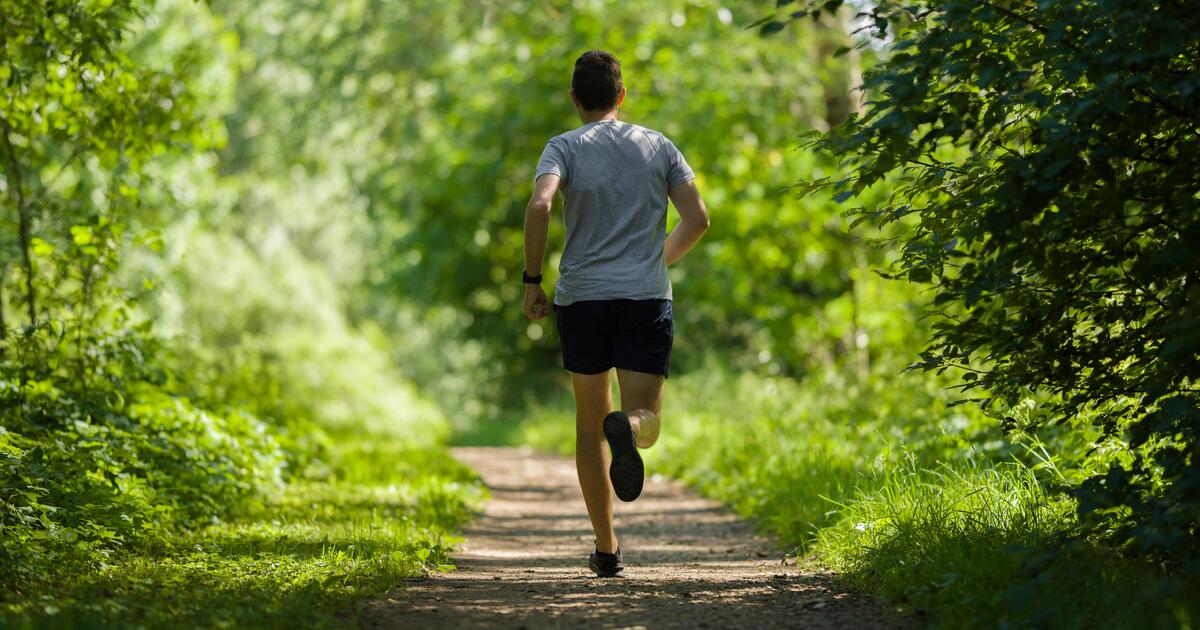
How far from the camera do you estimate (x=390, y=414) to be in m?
21.7

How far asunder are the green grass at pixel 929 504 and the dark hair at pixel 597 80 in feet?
6.14

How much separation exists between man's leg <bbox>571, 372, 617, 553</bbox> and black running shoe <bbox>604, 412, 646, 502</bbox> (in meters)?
0.27

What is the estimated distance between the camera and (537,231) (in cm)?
463

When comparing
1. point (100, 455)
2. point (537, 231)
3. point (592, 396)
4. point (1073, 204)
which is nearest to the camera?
point (1073, 204)

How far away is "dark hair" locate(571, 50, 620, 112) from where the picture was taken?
4797 millimetres

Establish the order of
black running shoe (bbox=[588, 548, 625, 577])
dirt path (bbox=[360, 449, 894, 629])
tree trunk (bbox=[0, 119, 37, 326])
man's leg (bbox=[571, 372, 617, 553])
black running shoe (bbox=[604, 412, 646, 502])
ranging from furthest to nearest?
tree trunk (bbox=[0, 119, 37, 326]), black running shoe (bbox=[588, 548, 625, 577]), man's leg (bbox=[571, 372, 617, 553]), black running shoe (bbox=[604, 412, 646, 502]), dirt path (bbox=[360, 449, 894, 629])

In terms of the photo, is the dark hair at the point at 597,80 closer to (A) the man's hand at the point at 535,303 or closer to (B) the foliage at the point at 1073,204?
(A) the man's hand at the point at 535,303

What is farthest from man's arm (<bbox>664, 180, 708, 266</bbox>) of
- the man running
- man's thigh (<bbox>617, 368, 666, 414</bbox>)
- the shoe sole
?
the shoe sole

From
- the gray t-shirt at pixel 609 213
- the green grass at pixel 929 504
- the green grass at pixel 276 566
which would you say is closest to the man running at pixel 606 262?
the gray t-shirt at pixel 609 213

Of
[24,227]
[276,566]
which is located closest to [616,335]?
[276,566]

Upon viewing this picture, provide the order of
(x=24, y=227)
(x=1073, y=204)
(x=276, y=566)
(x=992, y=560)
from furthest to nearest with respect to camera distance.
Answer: (x=24, y=227), (x=276, y=566), (x=992, y=560), (x=1073, y=204)

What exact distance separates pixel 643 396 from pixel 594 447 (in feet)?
1.05

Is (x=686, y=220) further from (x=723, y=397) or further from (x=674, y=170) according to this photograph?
(x=723, y=397)

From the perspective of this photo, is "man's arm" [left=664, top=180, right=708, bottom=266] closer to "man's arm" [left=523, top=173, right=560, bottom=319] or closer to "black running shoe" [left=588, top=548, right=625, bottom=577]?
"man's arm" [left=523, top=173, right=560, bottom=319]
